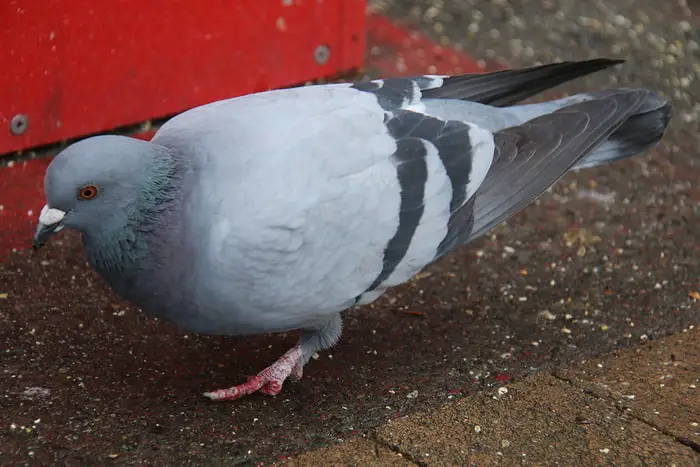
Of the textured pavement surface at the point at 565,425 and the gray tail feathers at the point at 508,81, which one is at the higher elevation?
the gray tail feathers at the point at 508,81

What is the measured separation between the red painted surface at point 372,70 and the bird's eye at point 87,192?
4.50ft

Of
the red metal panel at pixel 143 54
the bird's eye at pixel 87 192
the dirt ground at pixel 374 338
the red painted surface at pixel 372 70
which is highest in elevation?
the bird's eye at pixel 87 192

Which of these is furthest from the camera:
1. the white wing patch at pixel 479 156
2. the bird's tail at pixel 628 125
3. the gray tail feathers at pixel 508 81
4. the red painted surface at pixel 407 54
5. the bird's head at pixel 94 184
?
the red painted surface at pixel 407 54

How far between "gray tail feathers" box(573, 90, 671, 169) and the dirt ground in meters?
0.61

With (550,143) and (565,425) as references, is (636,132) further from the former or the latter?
(565,425)

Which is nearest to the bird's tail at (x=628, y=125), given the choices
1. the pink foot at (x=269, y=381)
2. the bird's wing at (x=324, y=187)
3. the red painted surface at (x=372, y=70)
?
the bird's wing at (x=324, y=187)

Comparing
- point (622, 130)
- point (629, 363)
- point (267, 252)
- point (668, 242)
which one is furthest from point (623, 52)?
point (267, 252)

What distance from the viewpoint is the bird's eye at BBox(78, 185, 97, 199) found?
2645 mm

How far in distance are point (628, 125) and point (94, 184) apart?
1.86 meters

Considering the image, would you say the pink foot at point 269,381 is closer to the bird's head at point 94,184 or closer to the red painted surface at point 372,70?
the bird's head at point 94,184

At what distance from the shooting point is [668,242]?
13.6 ft

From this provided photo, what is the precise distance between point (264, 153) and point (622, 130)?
138 centimetres

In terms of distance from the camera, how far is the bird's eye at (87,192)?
2645mm

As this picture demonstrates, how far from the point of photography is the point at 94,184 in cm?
264
